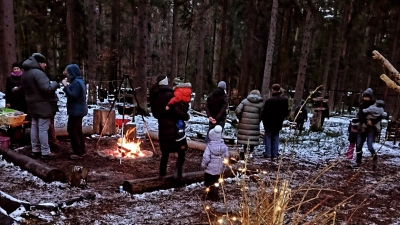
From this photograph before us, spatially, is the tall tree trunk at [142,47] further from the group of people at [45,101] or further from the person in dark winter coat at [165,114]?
the person in dark winter coat at [165,114]

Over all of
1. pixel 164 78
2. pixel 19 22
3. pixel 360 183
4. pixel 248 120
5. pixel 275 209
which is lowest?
pixel 360 183

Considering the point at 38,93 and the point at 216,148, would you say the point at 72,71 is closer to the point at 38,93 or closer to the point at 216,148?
the point at 38,93

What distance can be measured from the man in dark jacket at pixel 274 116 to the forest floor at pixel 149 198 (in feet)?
2.43

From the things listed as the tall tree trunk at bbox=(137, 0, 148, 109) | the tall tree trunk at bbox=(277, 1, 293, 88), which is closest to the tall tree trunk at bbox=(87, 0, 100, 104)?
the tall tree trunk at bbox=(137, 0, 148, 109)

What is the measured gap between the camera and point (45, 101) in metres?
6.48

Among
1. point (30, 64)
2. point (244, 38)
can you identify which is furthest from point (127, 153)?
point (244, 38)

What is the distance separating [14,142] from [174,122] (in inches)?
172

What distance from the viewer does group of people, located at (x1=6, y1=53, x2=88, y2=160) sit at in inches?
250

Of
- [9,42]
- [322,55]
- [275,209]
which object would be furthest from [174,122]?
[322,55]

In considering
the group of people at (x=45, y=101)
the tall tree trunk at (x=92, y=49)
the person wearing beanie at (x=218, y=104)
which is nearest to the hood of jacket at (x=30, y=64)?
the group of people at (x=45, y=101)

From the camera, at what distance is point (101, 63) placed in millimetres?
27172

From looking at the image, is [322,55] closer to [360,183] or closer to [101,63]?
[101,63]

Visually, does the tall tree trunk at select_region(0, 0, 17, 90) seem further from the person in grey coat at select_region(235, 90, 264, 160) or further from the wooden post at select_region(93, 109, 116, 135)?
the person in grey coat at select_region(235, 90, 264, 160)

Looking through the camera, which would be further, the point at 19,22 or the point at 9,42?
the point at 19,22
